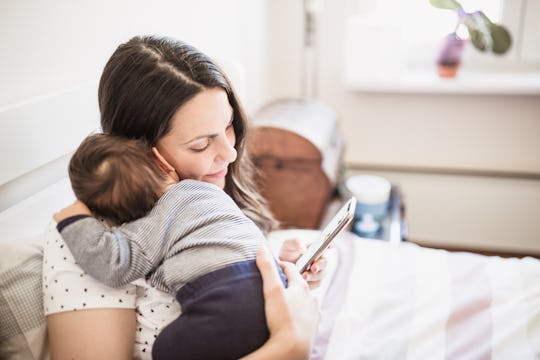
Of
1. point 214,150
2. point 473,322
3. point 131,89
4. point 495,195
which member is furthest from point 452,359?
point 495,195

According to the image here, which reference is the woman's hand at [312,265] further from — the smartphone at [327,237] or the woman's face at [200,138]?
the woman's face at [200,138]

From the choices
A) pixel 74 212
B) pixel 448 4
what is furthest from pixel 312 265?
pixel 448 4

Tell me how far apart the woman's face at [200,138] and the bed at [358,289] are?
25 centimetres

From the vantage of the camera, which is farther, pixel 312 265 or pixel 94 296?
pixel 312 265

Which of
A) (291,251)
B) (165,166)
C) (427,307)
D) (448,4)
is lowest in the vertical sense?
(427,307)

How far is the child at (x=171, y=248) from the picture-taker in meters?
0.74

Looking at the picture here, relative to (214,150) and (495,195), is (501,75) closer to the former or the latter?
(495,195)

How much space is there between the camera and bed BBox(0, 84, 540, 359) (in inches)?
32.1

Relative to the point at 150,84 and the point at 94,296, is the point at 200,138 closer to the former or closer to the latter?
the point at 150,84

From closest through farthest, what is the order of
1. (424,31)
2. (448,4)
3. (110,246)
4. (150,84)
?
(110,246) < (150,84) < (448,4) < (424,31)

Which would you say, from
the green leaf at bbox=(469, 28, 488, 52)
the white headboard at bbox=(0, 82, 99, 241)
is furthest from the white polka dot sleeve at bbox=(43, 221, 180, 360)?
the green leaf at bbox=(469, 28, 488, 52)

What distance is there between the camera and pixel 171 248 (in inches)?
30.7

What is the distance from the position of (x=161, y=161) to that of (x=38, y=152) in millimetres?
241

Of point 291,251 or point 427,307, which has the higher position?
point 291,251
